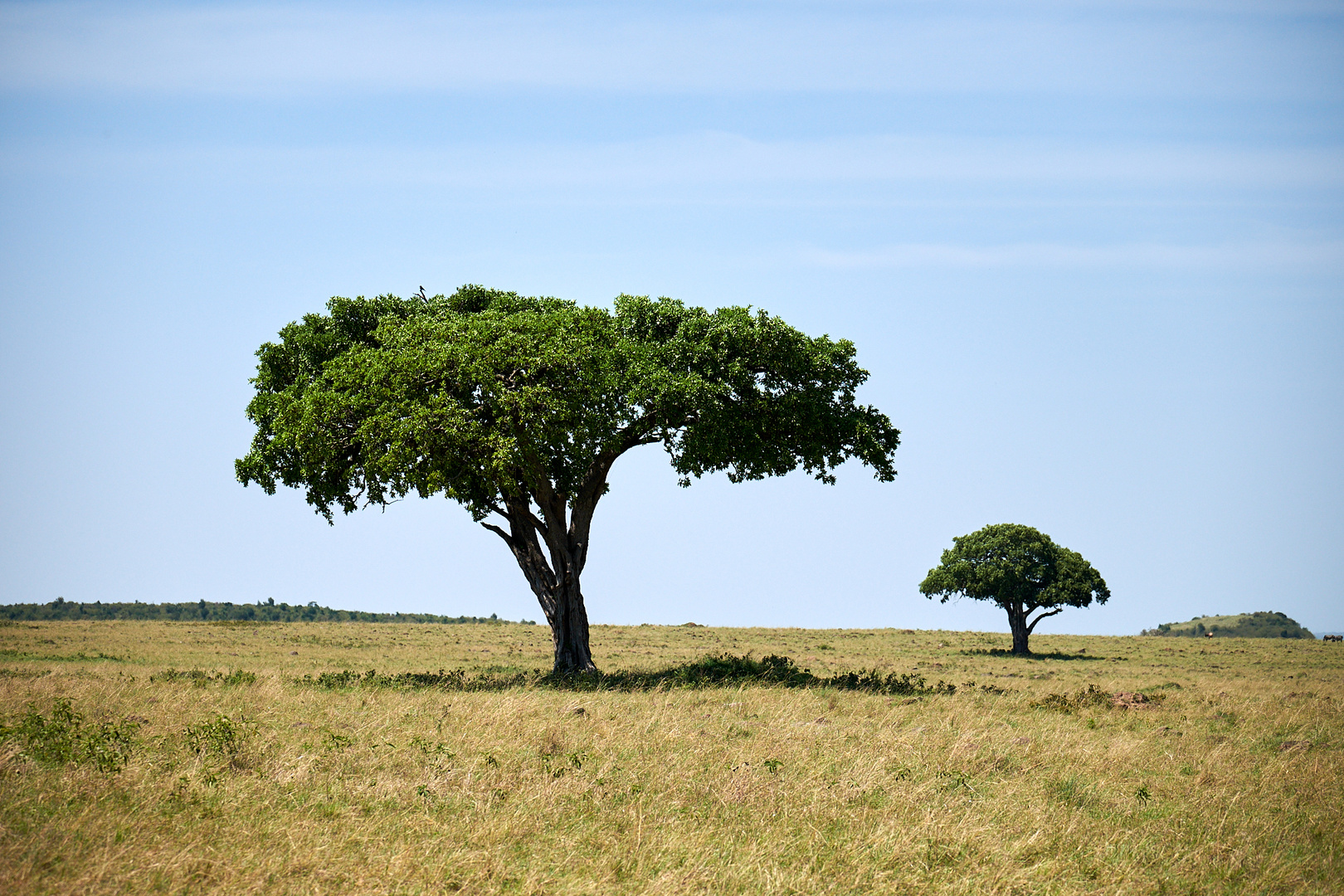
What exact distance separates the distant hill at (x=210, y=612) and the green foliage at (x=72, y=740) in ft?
302

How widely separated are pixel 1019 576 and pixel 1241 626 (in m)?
127

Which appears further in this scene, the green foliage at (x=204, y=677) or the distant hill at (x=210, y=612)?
the distant hill at (x=210, y=612)

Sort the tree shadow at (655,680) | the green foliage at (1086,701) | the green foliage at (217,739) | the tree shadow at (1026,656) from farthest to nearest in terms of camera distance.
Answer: the tree shadow at (1026,656)
the tree shadow at (655,680)
the green foliage at (1086,701)
the green foliage at (217,739)

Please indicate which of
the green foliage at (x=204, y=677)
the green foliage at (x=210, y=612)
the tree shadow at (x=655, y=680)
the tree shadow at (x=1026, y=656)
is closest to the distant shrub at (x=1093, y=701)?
the tree shadow at (x=655, y=680)

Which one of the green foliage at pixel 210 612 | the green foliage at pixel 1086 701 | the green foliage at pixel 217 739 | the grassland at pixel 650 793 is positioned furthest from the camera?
the green foliage at pixel 210 612

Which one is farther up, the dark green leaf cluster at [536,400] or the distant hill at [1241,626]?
the dark green leaf cluster at [536,400]


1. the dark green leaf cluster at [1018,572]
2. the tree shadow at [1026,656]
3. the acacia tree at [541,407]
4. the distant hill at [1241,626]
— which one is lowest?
the distant hill at [1241,626]

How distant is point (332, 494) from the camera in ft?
99.9

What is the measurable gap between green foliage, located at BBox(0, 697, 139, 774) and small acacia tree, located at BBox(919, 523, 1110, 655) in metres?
51.4

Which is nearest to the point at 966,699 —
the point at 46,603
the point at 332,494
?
the point at 332,494

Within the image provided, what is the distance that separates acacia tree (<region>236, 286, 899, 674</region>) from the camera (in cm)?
2641

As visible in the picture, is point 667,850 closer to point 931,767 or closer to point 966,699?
point 931,767

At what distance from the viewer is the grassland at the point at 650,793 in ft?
31.0

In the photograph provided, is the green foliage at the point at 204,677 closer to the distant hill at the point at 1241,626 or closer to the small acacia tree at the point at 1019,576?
the small acacia tree at the point at 1019,576
